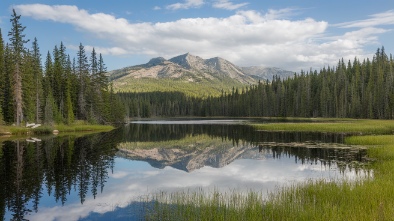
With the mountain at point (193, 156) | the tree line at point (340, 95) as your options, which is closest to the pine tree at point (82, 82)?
the mountain at point (193, 156)

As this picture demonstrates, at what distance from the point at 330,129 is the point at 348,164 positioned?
39.2m

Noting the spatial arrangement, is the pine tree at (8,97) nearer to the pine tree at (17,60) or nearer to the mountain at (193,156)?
the pine tree at (17,60)

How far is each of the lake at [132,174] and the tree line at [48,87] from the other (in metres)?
35.5

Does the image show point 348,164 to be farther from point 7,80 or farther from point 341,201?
point 7,80

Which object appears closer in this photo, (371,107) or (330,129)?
(330,129)

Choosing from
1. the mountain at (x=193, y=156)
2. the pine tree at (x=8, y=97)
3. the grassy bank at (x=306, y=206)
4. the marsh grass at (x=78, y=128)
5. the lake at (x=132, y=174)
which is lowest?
the mountain at (x=193, y=156)

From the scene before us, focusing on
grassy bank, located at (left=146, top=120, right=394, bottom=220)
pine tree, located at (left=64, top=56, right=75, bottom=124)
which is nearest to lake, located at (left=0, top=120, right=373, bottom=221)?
grassy bank, located at (left=146, top=120, right=394, bottom=220)

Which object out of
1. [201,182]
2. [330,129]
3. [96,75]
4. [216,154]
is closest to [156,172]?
[201,182]

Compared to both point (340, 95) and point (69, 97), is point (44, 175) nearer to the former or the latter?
point (69, 97)

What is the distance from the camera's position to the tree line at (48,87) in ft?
229

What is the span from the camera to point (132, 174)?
28.3 meters

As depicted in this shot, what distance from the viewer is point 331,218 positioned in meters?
12.1

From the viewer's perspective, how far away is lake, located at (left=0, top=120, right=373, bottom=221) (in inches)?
695

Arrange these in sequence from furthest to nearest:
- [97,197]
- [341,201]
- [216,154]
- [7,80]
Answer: [7,80] < [216,154] < [97,197] < [341,201]
